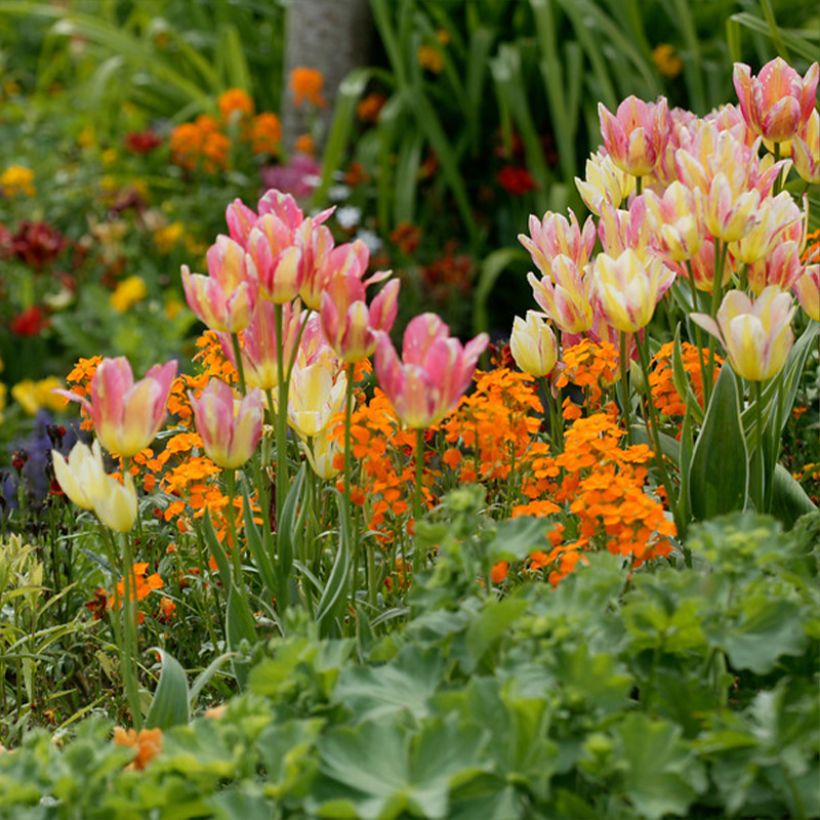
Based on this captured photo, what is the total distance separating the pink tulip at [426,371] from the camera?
1600 mm

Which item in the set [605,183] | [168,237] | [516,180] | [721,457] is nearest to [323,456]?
[721,457]

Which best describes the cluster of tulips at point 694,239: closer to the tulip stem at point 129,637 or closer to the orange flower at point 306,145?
the tulip stem at point 129,637

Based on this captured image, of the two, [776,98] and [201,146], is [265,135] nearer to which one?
[201,146]

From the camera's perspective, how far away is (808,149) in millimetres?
2195

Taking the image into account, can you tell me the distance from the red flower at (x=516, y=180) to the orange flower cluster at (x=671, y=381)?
9.84 feet

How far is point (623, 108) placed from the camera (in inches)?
84.1

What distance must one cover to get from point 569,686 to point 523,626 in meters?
0.10

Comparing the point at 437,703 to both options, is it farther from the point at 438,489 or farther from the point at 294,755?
the point at 438,489

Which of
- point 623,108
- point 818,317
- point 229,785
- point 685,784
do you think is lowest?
point 229,785

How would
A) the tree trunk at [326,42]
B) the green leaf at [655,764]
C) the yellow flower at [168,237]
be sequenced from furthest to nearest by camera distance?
the tree trunk at [326,42] < the yellow flower at [168,237] < the green leaf at [655,764]

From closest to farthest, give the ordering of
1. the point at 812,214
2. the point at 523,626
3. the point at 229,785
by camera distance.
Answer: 1. the point at 523,626
2. the point at 229,785
3. the point at 812,214

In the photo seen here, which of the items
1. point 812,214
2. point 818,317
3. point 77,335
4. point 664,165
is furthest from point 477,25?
point 818,317

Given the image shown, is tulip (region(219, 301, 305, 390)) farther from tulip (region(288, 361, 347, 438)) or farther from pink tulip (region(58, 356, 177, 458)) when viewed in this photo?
pink tulip (region(58, 356, 177, 458))

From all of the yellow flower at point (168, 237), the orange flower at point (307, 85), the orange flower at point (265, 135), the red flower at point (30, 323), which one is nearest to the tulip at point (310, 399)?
the red flower at point (30, 323)
